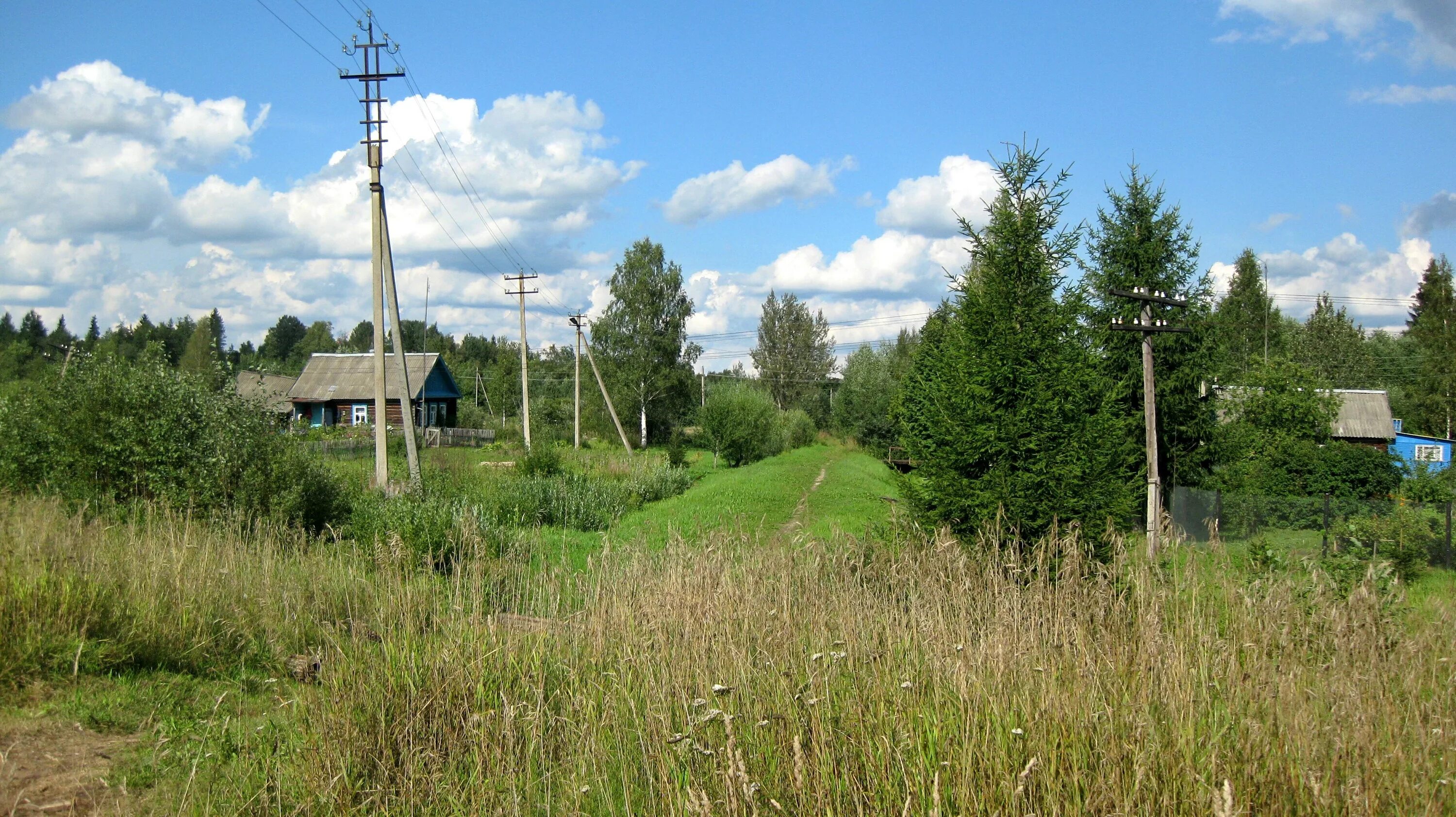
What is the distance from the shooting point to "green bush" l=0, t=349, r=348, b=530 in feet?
43.8

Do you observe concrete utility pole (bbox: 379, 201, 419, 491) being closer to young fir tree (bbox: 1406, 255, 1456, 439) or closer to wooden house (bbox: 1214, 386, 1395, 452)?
wooden house (bbox: 1214, 386, 1395, 452)

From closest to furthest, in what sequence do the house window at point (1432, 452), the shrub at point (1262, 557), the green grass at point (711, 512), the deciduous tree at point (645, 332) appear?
the shrub at point (1262, 557)
the green grass at point (711, 512)
the house window at point (1432, 452)
the deciduous tree at point (645, 332)

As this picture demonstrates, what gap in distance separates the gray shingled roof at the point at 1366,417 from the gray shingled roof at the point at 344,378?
47699 mm

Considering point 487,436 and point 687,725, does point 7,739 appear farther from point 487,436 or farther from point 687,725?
point 487,436

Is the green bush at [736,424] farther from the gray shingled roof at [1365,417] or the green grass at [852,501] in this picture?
the gray shingled roof at [1365,417]

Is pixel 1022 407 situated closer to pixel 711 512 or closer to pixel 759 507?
pixel 711 512

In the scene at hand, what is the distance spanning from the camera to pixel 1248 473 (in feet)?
76.6

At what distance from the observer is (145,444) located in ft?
Result: 44.3

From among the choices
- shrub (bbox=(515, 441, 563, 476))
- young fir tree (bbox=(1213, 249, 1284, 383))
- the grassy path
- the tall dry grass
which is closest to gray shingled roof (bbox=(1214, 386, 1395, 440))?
young fir tree (bbox=(1213, 249, 1284, 383))

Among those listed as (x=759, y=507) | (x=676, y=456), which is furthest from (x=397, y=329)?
(x=676, y=456)

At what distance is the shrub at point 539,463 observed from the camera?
976 inches

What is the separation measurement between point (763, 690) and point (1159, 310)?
17678 millimetres

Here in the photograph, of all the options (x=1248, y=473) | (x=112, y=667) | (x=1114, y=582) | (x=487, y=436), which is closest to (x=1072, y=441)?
(x=1114, y=582)

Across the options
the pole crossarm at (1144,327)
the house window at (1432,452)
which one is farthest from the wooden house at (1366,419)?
the pole crossarm at (1144,327)
